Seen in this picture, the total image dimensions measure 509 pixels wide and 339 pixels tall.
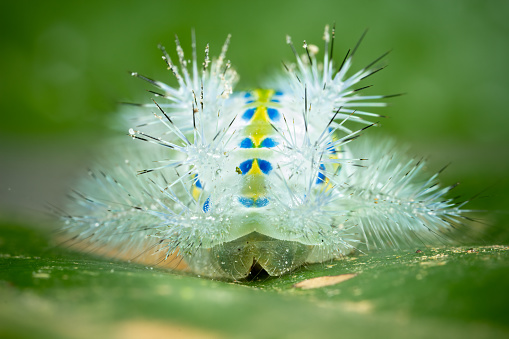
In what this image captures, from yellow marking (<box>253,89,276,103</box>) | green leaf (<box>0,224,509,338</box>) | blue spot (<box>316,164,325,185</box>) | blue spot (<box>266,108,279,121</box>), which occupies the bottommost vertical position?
green leaf (<box>0,224,509,338</box>)

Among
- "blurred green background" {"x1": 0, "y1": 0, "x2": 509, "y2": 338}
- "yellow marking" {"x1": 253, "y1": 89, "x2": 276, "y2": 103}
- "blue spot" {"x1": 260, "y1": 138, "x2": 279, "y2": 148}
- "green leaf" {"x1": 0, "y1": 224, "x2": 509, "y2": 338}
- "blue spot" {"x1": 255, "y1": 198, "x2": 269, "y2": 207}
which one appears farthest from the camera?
"blurred green background" {"x1": 0, "y1": 0, "x2": 509, "y2": 338}

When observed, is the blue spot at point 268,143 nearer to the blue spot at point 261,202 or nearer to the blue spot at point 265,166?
the blue spot at point 265,166

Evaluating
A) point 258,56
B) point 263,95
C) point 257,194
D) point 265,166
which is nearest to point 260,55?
point 258,56

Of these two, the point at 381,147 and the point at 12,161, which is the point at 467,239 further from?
the point at 12,161

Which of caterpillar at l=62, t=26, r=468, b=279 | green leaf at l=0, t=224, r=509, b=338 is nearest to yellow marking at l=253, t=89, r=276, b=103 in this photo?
caterpillar at l=62, t=26, r=468, b=279

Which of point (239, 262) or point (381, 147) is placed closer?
point (239, 262)

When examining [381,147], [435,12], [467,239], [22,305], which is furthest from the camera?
[435,12]

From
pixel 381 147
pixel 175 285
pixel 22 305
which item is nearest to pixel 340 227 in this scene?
pixel 175 285

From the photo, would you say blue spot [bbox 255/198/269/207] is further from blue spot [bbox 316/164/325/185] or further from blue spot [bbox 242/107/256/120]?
blue spot [bbox 242/107/256/120]
